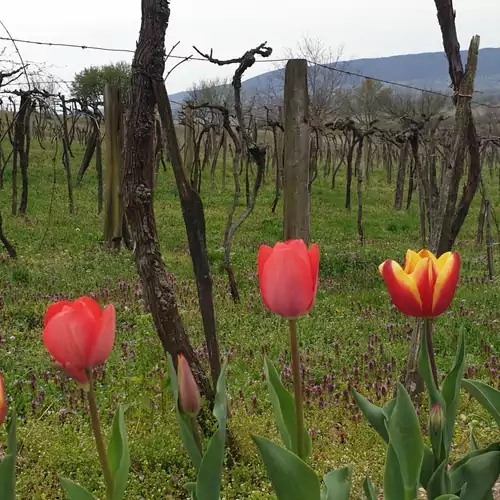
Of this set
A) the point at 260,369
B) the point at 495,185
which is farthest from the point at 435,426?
the point at 495,185

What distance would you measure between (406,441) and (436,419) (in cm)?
8

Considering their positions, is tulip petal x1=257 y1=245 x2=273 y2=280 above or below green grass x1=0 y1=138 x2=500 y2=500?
above

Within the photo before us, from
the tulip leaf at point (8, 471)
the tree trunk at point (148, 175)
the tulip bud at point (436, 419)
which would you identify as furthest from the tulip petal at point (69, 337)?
the tree trunk at point (148, 175)

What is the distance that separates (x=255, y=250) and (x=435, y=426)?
910 cm

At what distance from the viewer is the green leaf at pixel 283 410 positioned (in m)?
1.28

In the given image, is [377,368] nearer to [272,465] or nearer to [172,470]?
[172,470]

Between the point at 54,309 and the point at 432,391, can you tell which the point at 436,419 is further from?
the point at 54,309

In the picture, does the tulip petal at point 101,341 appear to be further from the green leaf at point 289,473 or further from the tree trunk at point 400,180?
the tree trunk at point 400,180

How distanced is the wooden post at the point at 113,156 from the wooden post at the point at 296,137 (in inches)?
137

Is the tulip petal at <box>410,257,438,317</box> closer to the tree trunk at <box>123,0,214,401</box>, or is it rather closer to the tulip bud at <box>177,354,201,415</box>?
the tulip bud at <box>177,354,201,415</box>

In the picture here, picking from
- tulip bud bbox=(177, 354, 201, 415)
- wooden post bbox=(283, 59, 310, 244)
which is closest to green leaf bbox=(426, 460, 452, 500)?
tulip bud bbox=(177, 354, 201, 415)

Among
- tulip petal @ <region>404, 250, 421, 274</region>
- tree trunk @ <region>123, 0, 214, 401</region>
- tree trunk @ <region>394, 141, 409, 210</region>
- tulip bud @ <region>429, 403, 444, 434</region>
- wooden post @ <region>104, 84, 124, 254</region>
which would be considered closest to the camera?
tulip bud @ <region>429, 403, 444, 434</region>

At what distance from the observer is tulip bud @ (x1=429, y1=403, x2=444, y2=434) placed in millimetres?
1245

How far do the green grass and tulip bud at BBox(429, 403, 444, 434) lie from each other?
1.57 meters
